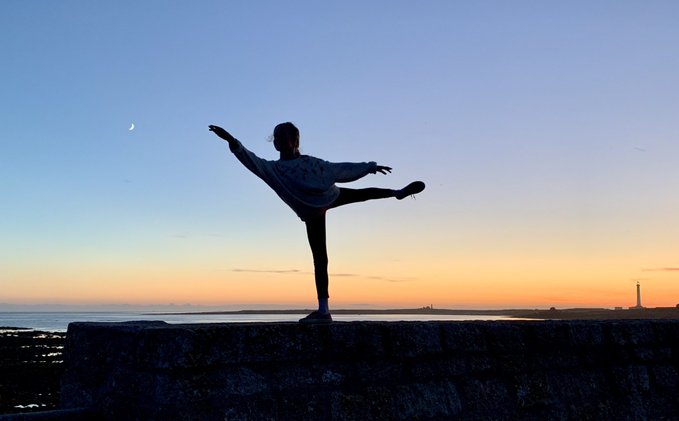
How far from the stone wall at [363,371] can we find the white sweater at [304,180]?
101 centimetres

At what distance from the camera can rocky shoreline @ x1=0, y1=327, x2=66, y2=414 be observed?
1412cm

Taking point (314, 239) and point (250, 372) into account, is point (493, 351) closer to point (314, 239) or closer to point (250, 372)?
point (314, 239)

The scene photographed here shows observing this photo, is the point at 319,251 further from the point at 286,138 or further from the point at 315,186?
the point at 286,138

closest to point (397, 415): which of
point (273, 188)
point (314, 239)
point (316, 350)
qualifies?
point (316, 350)

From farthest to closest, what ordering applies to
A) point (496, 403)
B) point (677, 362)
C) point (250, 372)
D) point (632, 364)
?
point (677, 362)
point (632, 364)
point (496, 403)
point (250, 372)

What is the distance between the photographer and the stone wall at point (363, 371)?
331 centimetres

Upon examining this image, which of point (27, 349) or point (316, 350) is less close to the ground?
point (316, 350)

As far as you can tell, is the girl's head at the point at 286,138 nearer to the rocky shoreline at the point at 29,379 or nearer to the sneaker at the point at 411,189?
the sneaker at the point at 411,189

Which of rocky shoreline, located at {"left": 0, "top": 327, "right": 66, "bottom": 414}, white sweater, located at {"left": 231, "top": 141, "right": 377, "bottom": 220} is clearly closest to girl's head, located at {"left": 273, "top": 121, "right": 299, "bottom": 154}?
white sweater, located at {"left": 231, "top": 141, "right": 377, "bottom": 220}

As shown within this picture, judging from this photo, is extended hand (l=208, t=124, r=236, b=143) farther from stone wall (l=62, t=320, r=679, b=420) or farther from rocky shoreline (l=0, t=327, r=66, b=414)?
rocky shoreline (l=0, t=327, r=66, b=414)

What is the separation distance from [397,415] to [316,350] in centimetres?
69

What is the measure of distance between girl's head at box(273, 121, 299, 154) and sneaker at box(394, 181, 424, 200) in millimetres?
849

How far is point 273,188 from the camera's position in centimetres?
469

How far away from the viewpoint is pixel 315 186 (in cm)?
464
